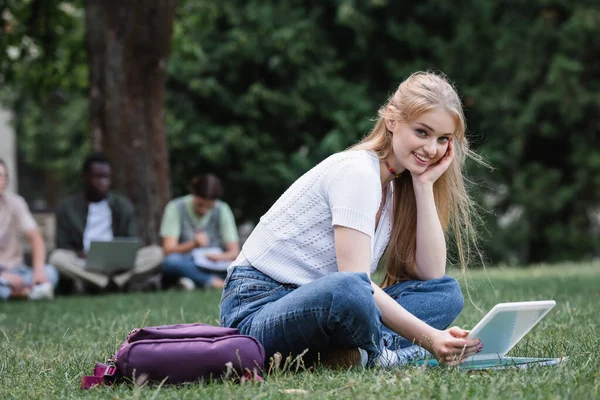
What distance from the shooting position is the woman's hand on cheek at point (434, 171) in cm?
405

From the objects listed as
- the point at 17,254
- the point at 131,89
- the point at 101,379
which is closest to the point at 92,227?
the point at 17,254

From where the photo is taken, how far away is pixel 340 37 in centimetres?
2328

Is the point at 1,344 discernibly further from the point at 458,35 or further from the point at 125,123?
the point at 458,35

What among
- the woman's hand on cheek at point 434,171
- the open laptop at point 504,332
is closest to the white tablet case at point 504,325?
the open laptop at point 504,332

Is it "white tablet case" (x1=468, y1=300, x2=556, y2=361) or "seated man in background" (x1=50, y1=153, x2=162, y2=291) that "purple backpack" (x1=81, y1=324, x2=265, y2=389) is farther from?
"seated man in background" (x1=50, y1=153, x2=162, y2=291)

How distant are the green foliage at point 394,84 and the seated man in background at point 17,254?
11.0 m

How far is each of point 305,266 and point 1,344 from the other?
205 cm

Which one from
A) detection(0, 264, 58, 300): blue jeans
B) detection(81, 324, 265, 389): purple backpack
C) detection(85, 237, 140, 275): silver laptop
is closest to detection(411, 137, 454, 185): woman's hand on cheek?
detection(81, 324, 265, 389): purple backpack

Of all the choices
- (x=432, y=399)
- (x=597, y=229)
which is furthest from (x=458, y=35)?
(x=432, y=399)

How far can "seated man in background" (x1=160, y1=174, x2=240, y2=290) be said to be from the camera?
10.7 m

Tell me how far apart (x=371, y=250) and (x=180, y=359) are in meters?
0.91

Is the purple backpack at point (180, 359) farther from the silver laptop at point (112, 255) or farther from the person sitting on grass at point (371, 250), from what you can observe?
the silver laptop at point (112, 255)

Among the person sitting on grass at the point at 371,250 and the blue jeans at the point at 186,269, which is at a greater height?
the person sitting on grass at the point at 371,250

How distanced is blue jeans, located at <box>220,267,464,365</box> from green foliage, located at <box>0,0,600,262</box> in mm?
16709
